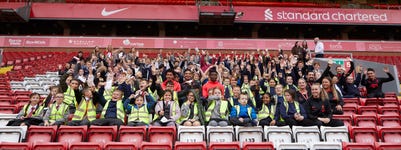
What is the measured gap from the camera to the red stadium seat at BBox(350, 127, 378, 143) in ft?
15.0

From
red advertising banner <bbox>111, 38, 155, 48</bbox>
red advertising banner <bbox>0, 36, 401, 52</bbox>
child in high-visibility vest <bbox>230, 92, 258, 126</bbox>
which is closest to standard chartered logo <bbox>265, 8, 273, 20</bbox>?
red advertising banner <bbox>0, 36, 401, 52</bbox>

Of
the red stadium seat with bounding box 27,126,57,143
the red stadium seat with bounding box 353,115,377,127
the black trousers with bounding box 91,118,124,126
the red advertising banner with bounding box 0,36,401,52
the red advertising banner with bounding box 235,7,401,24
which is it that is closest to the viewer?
the red stadium seat with bounding box 27,126,57,143

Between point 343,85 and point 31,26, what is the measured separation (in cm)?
1832

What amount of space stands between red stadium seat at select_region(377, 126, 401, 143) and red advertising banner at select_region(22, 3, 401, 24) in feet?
45.0

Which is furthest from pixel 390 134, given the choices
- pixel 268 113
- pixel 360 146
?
pixel 268 113

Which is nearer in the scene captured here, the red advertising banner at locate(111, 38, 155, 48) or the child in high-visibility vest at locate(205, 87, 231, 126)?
the child in high-visibility vest at locate(205, 87, 231, 126)

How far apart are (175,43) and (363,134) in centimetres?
1268

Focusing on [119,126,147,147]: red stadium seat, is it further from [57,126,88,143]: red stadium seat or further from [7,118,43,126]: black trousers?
[7,118,43,126]: black trousers

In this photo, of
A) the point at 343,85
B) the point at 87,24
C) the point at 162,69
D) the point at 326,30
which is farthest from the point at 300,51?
the point at 87,24

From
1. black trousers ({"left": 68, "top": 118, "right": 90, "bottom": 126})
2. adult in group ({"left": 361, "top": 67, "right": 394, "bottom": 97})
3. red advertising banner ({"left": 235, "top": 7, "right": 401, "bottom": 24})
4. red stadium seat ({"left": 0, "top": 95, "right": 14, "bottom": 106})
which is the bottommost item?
black trousers ({"left": 68, "top": 118, "right": 90, "bottom": 126})

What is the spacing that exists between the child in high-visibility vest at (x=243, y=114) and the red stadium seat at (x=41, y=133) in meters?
2.58

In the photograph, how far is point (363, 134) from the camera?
15.2 ft

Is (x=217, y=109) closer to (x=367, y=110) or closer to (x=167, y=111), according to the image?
(x=167, y=111)

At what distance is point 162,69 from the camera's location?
8133mm
